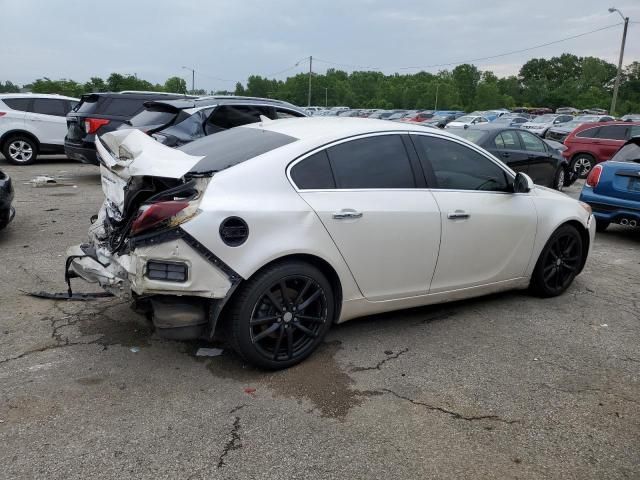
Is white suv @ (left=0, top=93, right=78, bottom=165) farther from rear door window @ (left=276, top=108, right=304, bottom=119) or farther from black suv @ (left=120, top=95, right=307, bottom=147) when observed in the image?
rear door window @ (left=276, top=108, right=304, bottom=119)

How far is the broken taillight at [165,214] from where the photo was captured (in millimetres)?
3252

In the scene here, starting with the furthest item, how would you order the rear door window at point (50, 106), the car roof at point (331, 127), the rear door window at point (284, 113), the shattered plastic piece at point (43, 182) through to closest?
the rear door window at point (50, 106) → the shattered plastic piece at point (43, 182) → the rear door window at point (284, 113) → the car roof at point (331, 127)

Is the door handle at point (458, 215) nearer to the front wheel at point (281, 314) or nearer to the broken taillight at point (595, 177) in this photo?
the front wheel at point (281, 314)

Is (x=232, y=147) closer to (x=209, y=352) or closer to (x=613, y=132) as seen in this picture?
(x=209, y=352)

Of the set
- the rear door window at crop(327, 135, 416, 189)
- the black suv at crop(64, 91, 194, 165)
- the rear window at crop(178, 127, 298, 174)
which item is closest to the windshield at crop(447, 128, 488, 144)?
the black suv at crop(64, 91, 194, 165)

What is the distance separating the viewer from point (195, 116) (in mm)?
8016

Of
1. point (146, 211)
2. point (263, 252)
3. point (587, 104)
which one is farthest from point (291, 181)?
point (587, 104)

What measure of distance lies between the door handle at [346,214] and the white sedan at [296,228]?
0.01m

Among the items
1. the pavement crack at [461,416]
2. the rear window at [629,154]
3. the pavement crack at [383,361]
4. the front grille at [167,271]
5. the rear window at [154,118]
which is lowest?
the pavement crack at [461,416]

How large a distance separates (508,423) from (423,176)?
1901 millimetres

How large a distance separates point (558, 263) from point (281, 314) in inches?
120

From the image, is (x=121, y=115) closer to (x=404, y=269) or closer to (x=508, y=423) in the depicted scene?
(x=404, y=269)

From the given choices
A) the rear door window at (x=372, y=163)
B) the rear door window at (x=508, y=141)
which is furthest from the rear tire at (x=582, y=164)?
the rear door window at (x=372, y=163)

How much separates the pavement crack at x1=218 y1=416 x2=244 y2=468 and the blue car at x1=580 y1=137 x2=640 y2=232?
6531 millimetres
